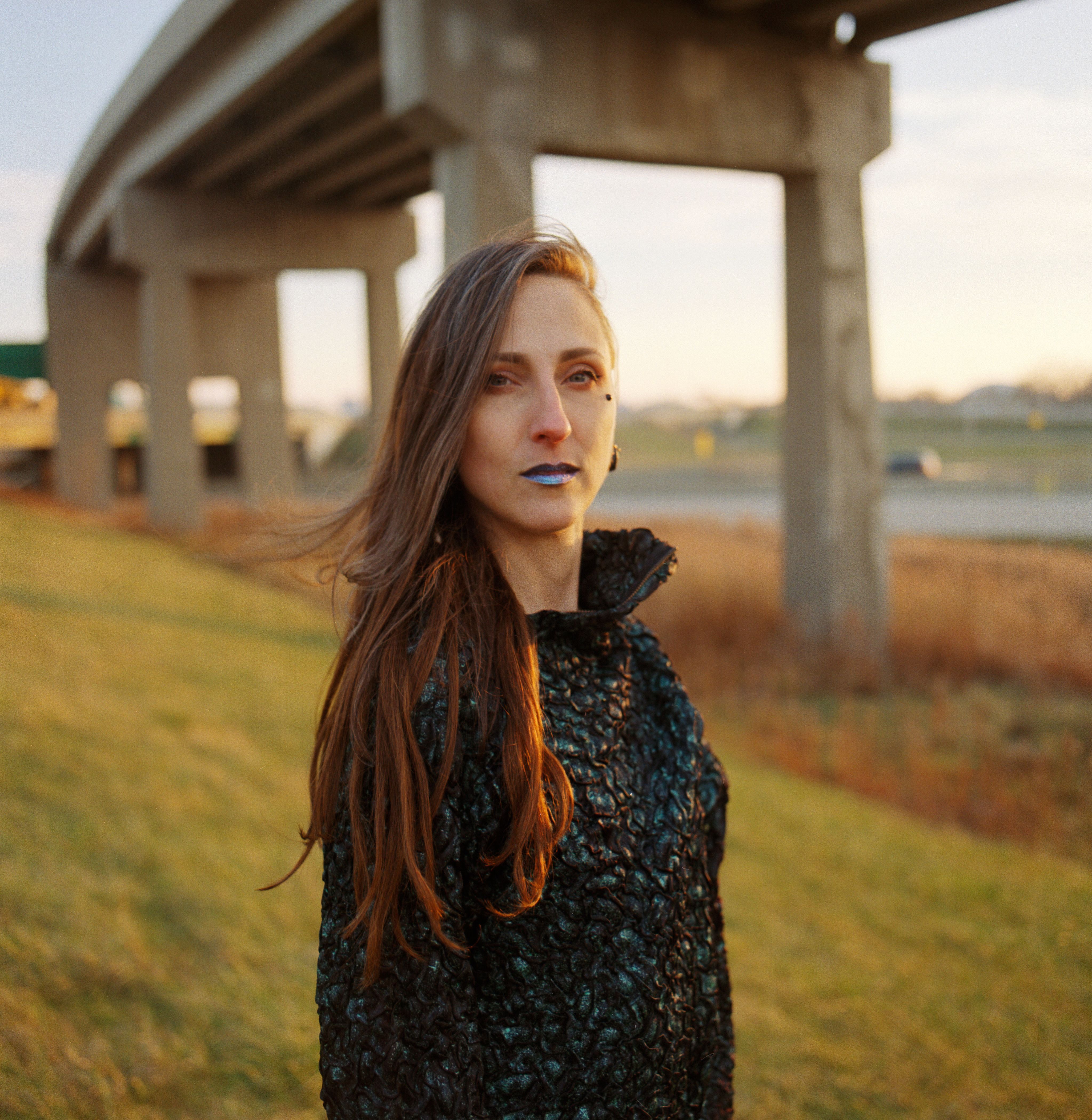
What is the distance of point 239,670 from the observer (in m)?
7.66

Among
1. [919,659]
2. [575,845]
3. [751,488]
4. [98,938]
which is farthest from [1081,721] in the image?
[751,488]

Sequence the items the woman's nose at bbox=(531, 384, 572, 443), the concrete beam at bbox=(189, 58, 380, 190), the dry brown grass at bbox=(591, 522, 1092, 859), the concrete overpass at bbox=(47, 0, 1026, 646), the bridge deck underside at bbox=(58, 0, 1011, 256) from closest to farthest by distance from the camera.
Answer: the woman's nose at bbox=(531, 384, 572, 443)
the dry brown grass at bbox=(591, 522, 1092, 859)
the concrete overpass at bbox=(47, 0, 1026, 646)
the bridge deck underside at bbox=(58, 0, 1011, 256)
the concrete beam at bbox=(189, 58, 380, 190)

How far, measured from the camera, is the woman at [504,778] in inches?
55.7

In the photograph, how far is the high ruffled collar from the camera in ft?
5.86

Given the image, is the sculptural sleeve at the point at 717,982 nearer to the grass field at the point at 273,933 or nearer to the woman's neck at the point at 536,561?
the woman's neck at the point at 536,561

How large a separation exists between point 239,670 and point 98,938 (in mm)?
4225

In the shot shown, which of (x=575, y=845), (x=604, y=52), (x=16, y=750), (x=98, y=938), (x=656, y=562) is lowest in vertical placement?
(x=98, y=938)

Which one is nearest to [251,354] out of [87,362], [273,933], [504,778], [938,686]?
[87,362]

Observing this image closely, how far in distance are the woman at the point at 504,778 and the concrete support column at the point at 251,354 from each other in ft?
74.4

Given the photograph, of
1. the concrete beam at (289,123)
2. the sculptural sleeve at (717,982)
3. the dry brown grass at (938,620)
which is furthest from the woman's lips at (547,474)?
Answer: the concrete beam at (289,123)

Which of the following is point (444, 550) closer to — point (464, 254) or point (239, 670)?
point (464, 254)

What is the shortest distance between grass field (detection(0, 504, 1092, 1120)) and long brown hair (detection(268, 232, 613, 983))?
2.03 ft

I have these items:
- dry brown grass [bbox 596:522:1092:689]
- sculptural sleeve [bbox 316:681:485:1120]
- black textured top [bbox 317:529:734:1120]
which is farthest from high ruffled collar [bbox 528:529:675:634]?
dry brown grass [bbox 596:522:1092:689]

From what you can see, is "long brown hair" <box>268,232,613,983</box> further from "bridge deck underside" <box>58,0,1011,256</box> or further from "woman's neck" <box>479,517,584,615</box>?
"bridge deck underside" <box>58,0,1011,256</box>
